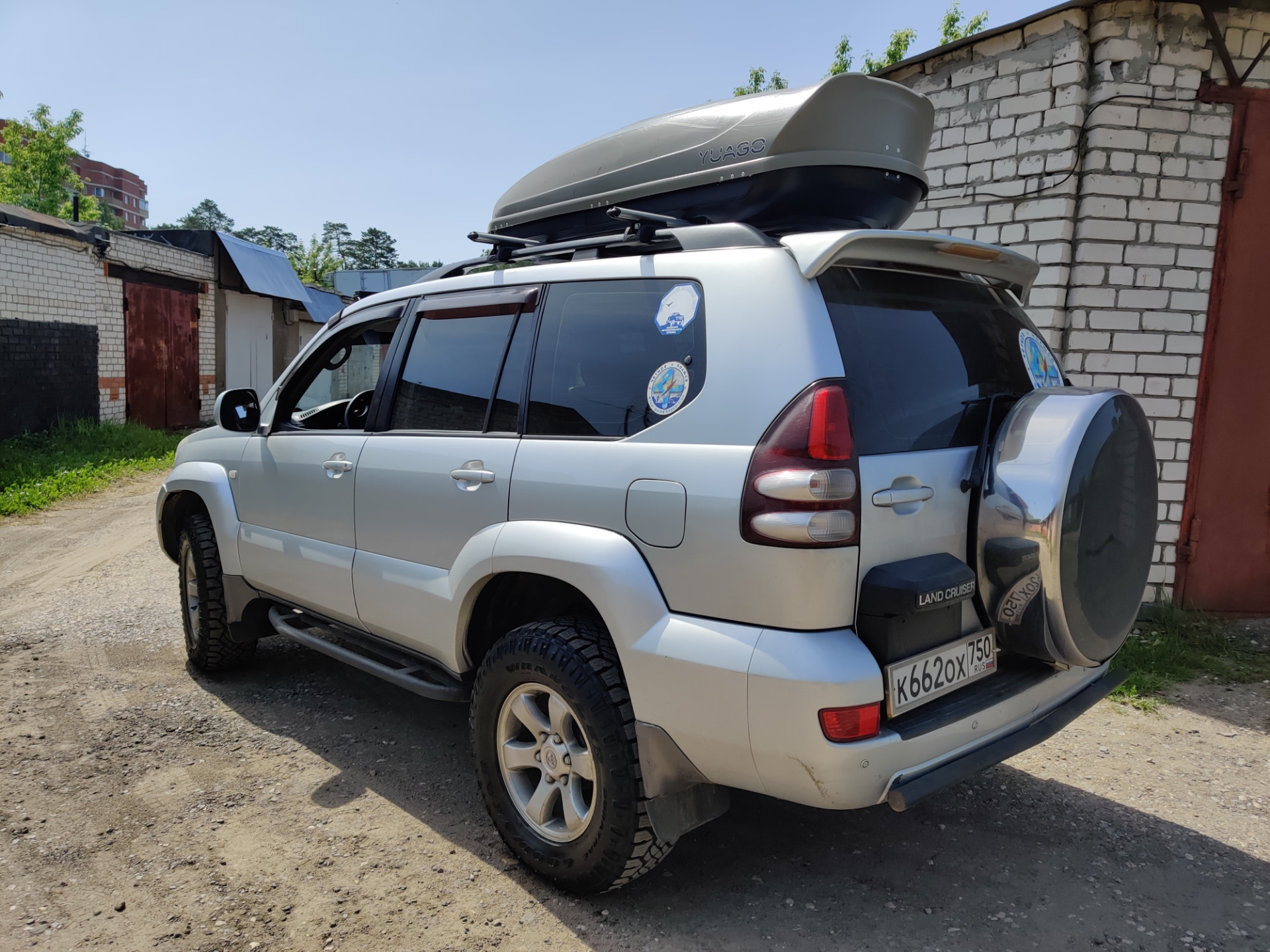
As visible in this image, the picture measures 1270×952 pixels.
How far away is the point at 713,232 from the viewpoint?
257 centimetres

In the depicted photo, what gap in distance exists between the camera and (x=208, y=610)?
4.28 meters

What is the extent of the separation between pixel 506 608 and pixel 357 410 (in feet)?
5.69

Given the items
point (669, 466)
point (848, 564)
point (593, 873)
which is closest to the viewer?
point (848, 564)

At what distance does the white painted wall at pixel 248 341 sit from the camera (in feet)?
59.1

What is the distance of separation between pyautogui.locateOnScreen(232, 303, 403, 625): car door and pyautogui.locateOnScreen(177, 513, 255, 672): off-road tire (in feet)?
0.99

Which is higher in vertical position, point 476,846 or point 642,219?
point 642,219

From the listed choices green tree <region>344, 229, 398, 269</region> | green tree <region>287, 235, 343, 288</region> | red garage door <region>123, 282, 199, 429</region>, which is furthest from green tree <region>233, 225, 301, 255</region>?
red garage door <region>123, 282, 199, 429</region>

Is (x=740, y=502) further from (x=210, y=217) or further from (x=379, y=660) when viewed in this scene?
(x=210, y=217)

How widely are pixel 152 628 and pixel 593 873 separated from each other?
401cm

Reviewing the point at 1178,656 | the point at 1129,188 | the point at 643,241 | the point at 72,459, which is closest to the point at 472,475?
the point at 643,241

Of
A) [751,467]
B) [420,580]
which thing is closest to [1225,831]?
[751,467]

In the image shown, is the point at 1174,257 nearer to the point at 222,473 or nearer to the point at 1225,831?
the point at 1225,831

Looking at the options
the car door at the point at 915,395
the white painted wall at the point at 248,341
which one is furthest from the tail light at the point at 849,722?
the white painted wall at the point at 248,341

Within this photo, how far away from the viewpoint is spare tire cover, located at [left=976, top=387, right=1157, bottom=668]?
7.53ft
